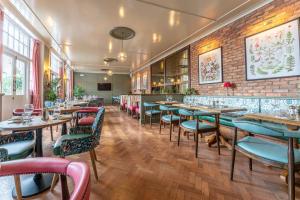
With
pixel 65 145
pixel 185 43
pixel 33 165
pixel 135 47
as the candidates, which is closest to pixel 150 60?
pixel 135 47

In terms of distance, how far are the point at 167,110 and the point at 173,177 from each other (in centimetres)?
195

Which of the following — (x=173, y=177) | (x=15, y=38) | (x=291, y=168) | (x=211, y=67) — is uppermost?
(x=15, y=38)

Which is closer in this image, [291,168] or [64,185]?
[64,185]

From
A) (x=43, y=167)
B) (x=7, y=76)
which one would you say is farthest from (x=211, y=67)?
(x=7, y=76)

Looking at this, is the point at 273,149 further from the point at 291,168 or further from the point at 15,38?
the point at 15,38

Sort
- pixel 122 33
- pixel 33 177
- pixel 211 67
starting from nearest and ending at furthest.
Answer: pixel 33 177, pixel 211 67, pixel 122 33

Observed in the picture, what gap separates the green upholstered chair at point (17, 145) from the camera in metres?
1.52

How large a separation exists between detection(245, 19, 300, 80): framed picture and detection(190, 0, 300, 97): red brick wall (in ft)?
0.36

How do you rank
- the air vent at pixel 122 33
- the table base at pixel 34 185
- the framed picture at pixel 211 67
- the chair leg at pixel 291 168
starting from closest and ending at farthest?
the chair leg at pixel 291 168 → the table base at pixel 34 185 → the framed picture at pixel 211 67 → the air vent at pixel 122 33

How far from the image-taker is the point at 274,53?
3.06 m

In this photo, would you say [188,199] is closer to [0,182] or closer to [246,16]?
[0,182]

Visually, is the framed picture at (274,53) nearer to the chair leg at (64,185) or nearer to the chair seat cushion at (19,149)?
the chair leg at (64,185)

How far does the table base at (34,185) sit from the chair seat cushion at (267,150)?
2259 millimetres

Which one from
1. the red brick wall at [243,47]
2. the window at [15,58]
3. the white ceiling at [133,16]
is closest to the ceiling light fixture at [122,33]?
the white ceiling at [133,16]
